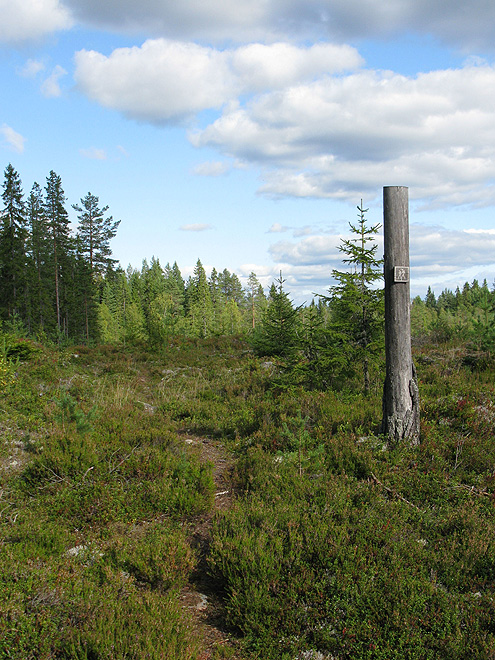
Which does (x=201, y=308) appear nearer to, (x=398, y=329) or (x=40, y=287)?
(x=40, y=287)

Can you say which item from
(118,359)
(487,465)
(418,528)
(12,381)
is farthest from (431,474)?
(118,359)

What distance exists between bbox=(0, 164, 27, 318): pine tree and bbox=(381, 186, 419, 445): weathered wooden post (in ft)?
115

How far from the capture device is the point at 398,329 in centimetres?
631

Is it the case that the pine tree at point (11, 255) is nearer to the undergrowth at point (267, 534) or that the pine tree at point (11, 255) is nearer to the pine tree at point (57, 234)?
the pine tree at point (57, 234)

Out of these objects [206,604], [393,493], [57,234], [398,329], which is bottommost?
[206,604]

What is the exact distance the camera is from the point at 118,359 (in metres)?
17.3

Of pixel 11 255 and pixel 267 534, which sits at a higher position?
pixel 11 255

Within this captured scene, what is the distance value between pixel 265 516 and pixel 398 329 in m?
3.42

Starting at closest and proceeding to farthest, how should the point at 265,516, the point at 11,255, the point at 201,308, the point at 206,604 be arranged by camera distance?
the point at 206,604, the point at 265,516, the point at 11,255, the point at 201,308

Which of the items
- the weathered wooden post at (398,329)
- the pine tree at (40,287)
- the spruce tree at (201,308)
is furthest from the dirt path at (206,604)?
the spruce tree at (201,308)

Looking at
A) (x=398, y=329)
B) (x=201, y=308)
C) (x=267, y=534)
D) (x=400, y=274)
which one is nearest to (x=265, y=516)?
(x=267, y=534)

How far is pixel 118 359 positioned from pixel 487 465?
14.5 meters

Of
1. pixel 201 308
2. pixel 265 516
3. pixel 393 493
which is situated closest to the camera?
pixel 265 516

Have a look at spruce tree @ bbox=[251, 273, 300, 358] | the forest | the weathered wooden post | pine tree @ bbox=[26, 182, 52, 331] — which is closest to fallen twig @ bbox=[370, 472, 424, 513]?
the forest
